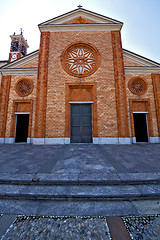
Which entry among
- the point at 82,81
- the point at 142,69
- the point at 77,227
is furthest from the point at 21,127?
the point at 142,69

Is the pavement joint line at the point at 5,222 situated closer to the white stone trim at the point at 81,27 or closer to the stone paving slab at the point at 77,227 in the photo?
the stone paving slab at the point at 77,227

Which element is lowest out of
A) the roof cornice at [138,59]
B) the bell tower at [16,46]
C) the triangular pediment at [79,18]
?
the roof cornice at [138,59]

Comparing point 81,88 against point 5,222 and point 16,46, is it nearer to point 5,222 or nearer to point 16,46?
point 5,222

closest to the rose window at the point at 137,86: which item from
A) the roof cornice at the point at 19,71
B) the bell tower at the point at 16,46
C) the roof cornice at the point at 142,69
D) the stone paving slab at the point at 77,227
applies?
the roof cornice at the point at 142,69

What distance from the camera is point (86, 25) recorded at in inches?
350

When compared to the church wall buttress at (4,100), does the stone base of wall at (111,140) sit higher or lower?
lower

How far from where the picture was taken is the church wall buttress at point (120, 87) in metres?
7.55

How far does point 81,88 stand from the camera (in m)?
8.48

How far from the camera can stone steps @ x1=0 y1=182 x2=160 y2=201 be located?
71.3 inches

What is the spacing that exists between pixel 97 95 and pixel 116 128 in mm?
3073

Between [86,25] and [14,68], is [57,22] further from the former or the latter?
[14,68]

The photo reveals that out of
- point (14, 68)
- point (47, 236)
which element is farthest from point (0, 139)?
point (47, 236)

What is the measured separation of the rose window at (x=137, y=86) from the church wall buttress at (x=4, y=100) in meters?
11.4

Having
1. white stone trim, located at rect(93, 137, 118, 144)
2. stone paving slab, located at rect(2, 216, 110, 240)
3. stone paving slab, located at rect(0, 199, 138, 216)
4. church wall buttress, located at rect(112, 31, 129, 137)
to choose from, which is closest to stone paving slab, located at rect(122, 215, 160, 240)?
stone paving slab, located at rect(0, 199, 138, 216)
